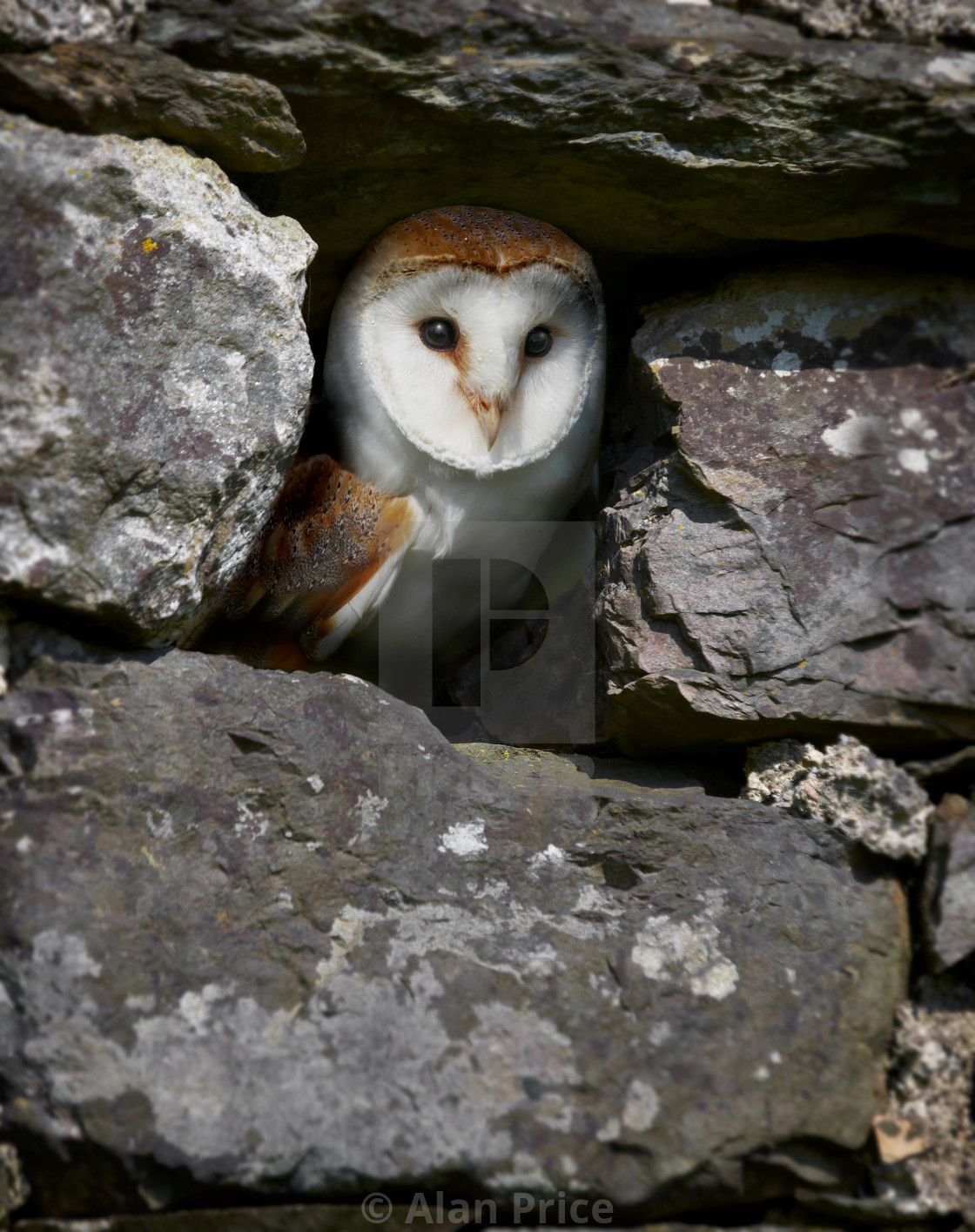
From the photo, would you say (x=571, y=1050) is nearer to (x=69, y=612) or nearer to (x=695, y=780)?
(x=695, y=780)

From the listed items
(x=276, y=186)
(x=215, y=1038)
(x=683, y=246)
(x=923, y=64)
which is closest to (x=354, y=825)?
(x=215, y=1038)

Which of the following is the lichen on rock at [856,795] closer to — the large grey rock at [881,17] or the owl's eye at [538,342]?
the owl's eye at [538,342]

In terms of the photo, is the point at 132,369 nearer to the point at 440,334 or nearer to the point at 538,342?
the point at 440,334

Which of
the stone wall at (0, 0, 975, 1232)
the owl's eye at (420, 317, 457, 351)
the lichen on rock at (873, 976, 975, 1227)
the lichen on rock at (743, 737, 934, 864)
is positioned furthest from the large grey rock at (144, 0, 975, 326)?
the lichen on rock at (873, 976, 975, 1227)

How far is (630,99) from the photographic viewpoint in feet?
5.04

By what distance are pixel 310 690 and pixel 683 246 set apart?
1.18m

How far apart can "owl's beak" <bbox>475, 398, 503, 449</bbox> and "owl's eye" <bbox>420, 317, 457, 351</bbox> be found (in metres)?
0.17

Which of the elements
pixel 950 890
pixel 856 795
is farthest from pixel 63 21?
pixel 950 890

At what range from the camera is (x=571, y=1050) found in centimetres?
133

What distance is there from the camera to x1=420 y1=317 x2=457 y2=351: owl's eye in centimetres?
209

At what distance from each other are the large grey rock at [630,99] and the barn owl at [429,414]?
284 mm

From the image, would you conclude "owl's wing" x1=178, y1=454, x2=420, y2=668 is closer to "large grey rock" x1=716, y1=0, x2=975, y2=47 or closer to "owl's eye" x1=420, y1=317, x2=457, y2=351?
"owl's eye" x1=420, y1=317, x2=457, y2=351

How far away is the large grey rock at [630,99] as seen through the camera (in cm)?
145

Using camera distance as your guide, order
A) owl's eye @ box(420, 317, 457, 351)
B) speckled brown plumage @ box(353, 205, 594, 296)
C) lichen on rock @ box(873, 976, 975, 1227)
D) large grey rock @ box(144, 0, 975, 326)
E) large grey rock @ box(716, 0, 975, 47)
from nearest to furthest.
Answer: lichen on rock @ box(873, 976, 975, 1227), large grey rock @ box(144, 0, 975, 326), large grey rock @ box(716, 0, 975, 47), speckled brown plumage @ box(353, 205, 594, 296), owl's eye @ box(420, 317, 457, 351)
